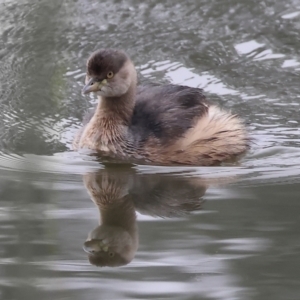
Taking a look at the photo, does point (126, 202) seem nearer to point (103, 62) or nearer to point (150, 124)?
point (150, 124)

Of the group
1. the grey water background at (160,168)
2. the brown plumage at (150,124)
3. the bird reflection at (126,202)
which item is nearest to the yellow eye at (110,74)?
the brown plumage at (150,124)

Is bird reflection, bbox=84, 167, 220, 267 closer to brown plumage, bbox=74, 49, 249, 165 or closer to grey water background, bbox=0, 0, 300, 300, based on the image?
grey water background, bbox=0, 0, 300, 300

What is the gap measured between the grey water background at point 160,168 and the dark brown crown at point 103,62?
77cm

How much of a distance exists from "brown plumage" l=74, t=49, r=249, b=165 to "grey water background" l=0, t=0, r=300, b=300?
0.21m

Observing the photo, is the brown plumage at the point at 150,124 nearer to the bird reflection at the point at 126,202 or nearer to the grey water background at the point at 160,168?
the grey water background at the point at 160,168

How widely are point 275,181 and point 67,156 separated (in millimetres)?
1971

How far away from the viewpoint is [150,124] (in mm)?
7340

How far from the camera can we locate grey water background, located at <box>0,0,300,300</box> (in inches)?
183

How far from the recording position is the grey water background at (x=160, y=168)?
15.3 ft

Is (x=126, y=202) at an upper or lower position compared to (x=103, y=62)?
lower

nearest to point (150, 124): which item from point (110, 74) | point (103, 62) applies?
point (110, 74)

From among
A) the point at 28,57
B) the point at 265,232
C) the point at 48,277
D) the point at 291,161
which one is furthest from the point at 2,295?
the point at 28,57

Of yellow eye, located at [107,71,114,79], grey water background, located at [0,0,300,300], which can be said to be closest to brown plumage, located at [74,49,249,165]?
yellow eye, located at [107,71,114,79]

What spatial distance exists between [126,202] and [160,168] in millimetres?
1016
